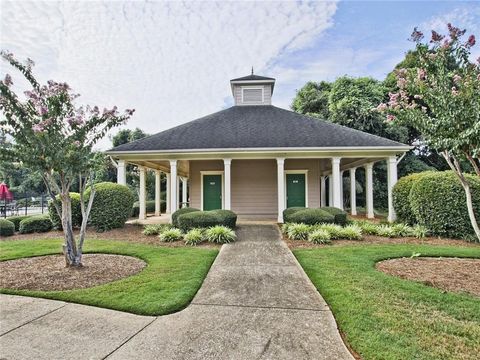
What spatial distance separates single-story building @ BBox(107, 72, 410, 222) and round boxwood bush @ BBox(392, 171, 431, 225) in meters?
0.68

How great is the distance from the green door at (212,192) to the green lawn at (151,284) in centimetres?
700

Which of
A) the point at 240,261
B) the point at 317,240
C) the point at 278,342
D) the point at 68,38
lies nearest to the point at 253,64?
the point at 68,38

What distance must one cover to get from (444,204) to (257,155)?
6.93 metres

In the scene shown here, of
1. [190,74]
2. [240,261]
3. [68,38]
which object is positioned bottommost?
[240,261]

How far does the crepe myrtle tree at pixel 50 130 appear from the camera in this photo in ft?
16.0

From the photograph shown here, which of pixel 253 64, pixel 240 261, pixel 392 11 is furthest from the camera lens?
pixel 253 64

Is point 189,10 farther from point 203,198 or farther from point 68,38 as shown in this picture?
point 203,198

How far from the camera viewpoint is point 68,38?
804 cm

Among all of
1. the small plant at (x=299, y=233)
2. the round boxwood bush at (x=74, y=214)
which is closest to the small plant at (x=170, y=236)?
the small plant at (x=299, y=233)

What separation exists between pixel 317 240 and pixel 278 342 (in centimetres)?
552

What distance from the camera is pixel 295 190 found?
46.5ft

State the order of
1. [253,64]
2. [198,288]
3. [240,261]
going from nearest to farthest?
[198,288] < [240,261] < [253,64]

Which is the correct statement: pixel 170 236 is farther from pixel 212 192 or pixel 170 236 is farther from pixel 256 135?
pixel 256 135

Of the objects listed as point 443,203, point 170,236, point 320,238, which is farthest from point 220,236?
point 443,203
